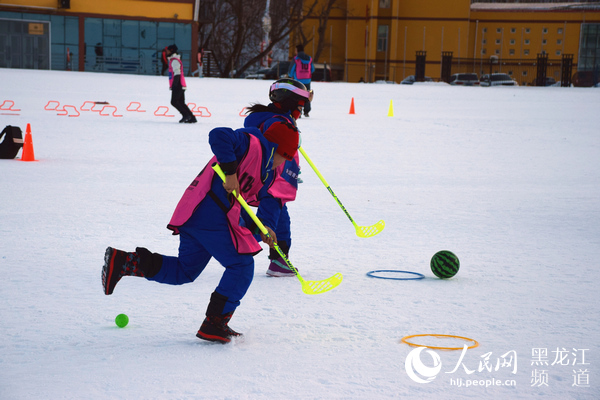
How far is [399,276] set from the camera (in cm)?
501

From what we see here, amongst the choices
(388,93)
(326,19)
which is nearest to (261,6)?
(326,19)

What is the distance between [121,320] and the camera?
3.76m

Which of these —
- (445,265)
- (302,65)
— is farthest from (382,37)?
(445,265)

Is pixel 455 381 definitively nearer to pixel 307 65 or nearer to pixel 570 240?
pixel 570 240

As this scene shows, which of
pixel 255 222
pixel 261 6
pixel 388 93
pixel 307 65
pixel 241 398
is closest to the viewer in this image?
pixel 241 398

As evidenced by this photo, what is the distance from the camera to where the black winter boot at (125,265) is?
3543mm

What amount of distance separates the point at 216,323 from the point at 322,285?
797mm

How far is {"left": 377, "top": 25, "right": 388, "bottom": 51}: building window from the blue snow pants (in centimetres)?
5711

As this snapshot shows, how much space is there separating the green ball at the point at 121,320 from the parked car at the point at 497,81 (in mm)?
42072

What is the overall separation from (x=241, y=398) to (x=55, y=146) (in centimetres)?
945

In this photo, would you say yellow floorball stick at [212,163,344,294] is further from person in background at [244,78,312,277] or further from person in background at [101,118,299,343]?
person in background at [244,78,312,277]

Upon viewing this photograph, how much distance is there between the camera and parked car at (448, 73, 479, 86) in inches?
1792

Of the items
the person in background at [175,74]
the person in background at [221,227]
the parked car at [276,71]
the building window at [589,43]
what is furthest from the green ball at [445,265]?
the building window at [589,43]

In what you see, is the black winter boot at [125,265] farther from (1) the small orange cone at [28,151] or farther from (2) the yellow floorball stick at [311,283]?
(1) the small orange cone at [28,151]
